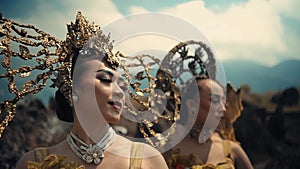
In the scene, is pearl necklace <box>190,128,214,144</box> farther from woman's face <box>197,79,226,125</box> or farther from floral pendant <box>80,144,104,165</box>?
floral pendant <box>80,144,104,165</box>

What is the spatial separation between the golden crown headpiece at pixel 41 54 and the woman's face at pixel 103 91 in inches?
3.2

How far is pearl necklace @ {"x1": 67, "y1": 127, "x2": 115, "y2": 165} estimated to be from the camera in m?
2.22

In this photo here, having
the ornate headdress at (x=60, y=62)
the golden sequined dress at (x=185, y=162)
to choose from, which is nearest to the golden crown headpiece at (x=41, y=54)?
the ornate headdress at (x=60, y=62)

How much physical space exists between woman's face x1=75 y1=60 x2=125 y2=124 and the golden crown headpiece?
0.08 meters

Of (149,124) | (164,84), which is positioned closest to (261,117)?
(164,84)

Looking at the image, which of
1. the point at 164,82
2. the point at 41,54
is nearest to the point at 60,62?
the point at 41,54

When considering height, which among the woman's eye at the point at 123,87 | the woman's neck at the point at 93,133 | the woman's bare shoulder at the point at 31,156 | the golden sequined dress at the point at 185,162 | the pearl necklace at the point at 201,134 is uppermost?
the woman's eye at the point at 123,87

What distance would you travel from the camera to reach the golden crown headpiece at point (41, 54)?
2.21 m

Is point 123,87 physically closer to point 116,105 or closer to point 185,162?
point 116,105

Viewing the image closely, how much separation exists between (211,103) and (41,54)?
5.07ft

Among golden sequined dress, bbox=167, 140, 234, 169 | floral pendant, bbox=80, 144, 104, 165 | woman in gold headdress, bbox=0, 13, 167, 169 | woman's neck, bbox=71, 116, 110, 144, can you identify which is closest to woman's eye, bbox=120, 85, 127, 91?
woman in gold headdress, bbox=0, 13, 167, 169

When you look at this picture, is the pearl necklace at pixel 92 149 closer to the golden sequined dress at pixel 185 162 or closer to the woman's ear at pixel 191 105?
the golden sequined dress at pixel 185 162

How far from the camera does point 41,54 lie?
229cm

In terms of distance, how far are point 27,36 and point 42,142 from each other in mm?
2397
